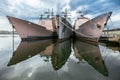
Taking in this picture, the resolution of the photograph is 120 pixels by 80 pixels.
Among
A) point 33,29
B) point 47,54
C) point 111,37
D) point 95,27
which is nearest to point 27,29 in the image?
point 33,29

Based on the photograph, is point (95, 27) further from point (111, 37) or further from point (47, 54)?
point (47, 54)

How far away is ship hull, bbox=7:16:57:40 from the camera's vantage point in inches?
1049

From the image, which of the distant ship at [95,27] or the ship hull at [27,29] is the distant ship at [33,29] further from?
the distant ship at [95,27]

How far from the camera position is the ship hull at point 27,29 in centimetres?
2663

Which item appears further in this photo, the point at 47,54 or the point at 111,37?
the point at 111,37

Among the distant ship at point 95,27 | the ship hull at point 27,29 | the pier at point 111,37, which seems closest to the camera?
the pier at point 111,37

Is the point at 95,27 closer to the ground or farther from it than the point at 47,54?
farther from it

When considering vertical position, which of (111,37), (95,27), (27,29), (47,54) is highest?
(95,27)

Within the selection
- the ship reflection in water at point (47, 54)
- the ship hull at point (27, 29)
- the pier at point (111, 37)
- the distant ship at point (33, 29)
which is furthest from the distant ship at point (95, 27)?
the ship reflection in water at point (47, 54)

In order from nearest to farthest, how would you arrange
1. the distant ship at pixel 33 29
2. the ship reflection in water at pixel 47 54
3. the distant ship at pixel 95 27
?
the ship reflection in water at pixel 47 54
the distant ship at pixel 95 27
the distant ship at pixel 33 29

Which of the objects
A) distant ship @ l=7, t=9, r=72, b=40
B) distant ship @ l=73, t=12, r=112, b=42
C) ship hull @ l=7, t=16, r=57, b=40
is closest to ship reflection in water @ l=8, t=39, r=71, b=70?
distant ship @ l=7, t=9, r=72, b=40

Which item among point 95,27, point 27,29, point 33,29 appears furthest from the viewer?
point 33,29

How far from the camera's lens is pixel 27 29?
28281 mm

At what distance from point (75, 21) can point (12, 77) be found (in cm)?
3996
